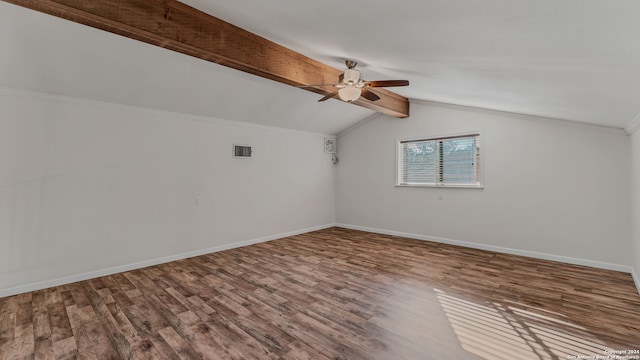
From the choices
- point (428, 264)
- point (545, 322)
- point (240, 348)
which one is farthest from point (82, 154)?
point (545, 322)

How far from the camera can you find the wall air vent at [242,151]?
496 centimetres

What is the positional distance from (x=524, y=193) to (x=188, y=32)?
5.15 meters

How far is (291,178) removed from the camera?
5.95 meters

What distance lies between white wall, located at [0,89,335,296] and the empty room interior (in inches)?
1.0

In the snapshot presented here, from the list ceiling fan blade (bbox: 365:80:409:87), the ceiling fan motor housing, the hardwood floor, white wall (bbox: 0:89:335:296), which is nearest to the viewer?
the hardwood floor

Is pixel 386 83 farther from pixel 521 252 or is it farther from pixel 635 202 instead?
pixel 521 252

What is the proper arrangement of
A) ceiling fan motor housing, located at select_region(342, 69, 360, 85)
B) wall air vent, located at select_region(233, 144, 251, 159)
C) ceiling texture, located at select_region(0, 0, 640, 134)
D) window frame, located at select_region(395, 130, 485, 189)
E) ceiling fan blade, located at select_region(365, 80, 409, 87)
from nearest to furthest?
ceiling texture, located at select_region(0, 0, 640, 134) → ceiling fan blade, located at select_region(365, 80, 409, 87) → ceiling fan motor housing, located at select_region(342, 69, 360, 85) → window frame, located at select_region(395, 130, 485, 189) → wall air vent, located at select_region(233, 144, 251, 159)

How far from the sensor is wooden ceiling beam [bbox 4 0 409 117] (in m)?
1.95

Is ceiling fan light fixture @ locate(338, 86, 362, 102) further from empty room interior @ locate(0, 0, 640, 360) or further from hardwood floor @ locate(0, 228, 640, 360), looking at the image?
hardwood floor @ locate(0, 228, 640, 360)

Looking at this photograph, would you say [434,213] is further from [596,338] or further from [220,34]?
[220,34]

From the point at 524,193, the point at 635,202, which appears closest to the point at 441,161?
the point at 524,193

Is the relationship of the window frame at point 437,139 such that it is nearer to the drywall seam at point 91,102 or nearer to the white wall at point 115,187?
the white wall at point 115,187

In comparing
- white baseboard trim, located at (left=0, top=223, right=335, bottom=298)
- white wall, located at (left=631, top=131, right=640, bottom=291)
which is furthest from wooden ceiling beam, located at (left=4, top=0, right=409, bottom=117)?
white wall, located at (left=631, top=131, right=640, bottom=291)

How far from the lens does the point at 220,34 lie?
2.59m
